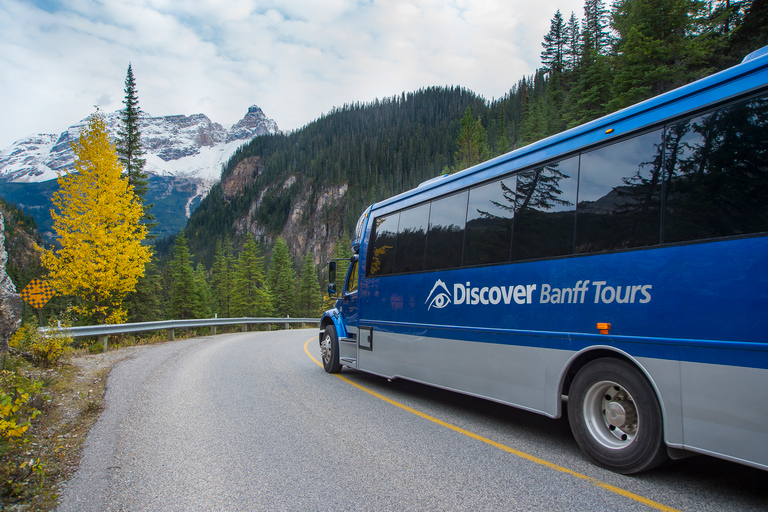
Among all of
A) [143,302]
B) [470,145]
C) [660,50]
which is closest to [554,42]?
[470,145]

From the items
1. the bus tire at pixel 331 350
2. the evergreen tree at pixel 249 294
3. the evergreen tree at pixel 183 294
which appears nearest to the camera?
the bus tire at pixel 331 350

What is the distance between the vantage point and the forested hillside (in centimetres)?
2347

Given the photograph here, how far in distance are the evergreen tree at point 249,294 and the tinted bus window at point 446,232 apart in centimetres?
3858

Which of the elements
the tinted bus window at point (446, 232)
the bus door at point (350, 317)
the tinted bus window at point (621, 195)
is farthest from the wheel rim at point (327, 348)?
the tinted bus window at point (621, 195)

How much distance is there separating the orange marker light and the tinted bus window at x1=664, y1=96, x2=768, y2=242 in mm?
886

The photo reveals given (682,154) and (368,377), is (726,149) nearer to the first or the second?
(682,154)

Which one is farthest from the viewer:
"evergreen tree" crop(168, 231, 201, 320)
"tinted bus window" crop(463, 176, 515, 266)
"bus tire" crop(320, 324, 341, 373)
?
"evergreen tree" crop(168, 231, 201, 320)

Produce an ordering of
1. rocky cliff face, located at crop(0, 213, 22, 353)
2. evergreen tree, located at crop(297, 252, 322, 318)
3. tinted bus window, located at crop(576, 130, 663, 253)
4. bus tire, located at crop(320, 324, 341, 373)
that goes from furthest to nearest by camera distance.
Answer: evergreen tree, located at crop(297, 252, 322, 318) < bus tire, located at crop(320, 324, 341, 373) < rocky cliff face, located at crop(0, 213, 22, 353) < tinted bus window, located at crop(576, 130, 663, 253)

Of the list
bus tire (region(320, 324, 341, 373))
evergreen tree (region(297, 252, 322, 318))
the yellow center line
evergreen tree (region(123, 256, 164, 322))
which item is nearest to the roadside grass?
the yellow center line

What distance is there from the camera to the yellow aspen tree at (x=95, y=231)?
16.5 m

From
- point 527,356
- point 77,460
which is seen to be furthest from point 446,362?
point 77,460

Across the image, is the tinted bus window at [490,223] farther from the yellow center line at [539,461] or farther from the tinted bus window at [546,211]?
the yellow center line at [539,461]

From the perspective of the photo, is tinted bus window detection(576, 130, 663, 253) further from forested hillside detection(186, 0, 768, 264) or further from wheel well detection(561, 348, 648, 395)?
forested hillside detection(186, 0, 768, 264)

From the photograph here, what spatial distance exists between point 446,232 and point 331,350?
170 inches
